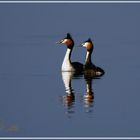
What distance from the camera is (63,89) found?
2523 cm

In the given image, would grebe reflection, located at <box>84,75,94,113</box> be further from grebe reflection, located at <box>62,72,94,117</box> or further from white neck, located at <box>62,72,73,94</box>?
white neck, located at <box>62,72,73,94</box>

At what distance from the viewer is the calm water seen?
20.4m

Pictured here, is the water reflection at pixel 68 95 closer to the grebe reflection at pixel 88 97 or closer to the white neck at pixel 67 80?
the white neck at pixel 67 80

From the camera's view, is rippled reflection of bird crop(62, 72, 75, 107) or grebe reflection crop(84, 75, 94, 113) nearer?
grebe reflection crop(84, 75, 94, 113)

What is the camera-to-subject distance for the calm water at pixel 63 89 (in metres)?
20.4

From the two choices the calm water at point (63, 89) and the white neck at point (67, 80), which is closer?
the calm water at point (63, 89)

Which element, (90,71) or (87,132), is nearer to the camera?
(87,132)

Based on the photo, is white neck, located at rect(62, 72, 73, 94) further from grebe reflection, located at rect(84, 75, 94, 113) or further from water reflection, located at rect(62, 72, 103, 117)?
grebe reflection, located at rect(84, 75, 94, 113)

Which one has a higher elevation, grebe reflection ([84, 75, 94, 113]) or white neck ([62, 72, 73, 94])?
grebe reflection ([84, 75, 94, 113])

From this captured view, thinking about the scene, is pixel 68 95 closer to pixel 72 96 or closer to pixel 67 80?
pixel 72 96

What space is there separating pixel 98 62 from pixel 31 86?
6.69m
